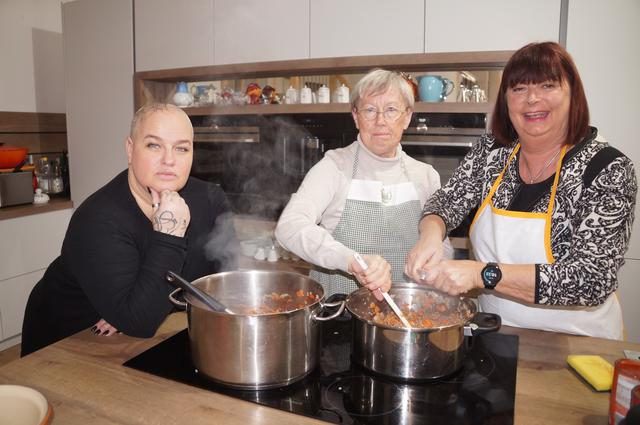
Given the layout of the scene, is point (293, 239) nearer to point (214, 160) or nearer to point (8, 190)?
point (214, 160)

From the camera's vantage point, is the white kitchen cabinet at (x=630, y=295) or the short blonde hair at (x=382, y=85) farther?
the white kitchen cabinet at (x=630, y=295)

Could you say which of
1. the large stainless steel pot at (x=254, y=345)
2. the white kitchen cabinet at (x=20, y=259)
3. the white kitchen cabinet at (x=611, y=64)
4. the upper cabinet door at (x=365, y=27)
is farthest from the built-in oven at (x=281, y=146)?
the large stainless steel pot at (x=254, y=345)

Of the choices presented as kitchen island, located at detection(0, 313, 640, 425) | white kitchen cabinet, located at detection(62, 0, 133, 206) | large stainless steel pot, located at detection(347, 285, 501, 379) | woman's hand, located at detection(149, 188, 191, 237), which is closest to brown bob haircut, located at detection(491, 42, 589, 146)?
kitchen island, located at detection(0, 313, 640, 425)

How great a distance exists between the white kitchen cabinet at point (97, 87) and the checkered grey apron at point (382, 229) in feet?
7.41

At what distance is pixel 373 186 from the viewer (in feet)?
6.25

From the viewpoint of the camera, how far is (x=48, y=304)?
1.50 metres

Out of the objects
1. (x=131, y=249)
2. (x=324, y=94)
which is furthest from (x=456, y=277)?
(x=324, y=94)

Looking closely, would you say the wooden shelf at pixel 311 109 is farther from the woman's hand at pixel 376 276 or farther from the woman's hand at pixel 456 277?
the woman's hand at pixel 376 276

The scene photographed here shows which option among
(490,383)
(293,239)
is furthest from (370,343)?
(293,239)

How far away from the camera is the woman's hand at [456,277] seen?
127 centimetres

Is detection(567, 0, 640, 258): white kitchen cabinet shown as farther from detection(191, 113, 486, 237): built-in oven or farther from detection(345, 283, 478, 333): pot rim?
detection(345, 283, 478, 333): pot rim

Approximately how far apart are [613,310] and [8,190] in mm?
3526

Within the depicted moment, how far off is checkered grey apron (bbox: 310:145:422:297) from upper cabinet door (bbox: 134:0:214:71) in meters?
1.81

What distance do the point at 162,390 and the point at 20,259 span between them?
111 inches
